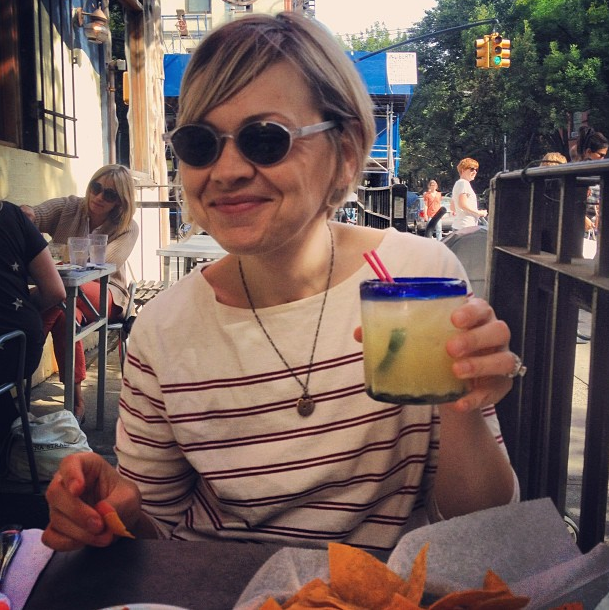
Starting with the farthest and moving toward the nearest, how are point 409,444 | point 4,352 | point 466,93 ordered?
point 466,93, point 4,352, point 409,444

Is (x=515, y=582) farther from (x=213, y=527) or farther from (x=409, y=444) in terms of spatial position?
(x=213, y=527)

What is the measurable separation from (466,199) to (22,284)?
8.20m

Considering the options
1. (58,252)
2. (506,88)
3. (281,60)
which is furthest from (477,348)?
(506,88)

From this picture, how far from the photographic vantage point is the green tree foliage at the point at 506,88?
4094 cm

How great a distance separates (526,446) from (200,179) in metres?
1.42

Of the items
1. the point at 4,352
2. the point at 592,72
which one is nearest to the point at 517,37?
the point at 592,72

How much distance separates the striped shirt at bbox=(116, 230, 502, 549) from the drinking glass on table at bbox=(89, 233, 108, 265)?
3.76m

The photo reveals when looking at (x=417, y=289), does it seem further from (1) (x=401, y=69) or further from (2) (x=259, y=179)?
(1) (x=401, y=69)

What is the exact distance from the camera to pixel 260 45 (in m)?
1.51

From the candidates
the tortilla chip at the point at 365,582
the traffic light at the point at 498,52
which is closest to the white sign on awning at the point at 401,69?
the traffic light at the point at 498,52

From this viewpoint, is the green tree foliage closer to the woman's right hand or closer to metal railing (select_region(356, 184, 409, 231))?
metal railing (select_region(356, 184, 409, 231))

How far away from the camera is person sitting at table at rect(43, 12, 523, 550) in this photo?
146cm

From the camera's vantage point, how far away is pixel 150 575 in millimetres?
1141

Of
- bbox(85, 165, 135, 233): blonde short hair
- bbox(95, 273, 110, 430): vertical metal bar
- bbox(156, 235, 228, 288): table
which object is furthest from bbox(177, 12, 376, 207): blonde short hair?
bbox(156, 235, 228, 288): table
